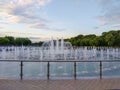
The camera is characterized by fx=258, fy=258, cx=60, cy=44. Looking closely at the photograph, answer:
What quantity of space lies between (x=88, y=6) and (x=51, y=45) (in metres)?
12.5

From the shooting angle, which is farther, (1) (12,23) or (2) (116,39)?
(2) (116,39)

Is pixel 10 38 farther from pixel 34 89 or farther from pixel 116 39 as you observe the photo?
pixel 34 89

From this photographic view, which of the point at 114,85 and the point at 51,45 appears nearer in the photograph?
the point at 114,85

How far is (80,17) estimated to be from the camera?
37938mm

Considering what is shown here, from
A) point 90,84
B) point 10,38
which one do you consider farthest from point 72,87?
point 10,38

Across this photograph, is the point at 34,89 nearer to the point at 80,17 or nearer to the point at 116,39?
the point at 80,17

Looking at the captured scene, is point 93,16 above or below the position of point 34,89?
above

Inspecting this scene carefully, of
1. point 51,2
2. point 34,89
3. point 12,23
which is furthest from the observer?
point 12,23

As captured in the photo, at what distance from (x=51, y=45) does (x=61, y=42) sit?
2.86m

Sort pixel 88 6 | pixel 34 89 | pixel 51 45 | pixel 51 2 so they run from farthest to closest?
pixel 51 45
pixel 88 6
pixel 51 2
pixel 34 89

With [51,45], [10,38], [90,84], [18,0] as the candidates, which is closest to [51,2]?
[18,0]

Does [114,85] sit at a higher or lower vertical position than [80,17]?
lower

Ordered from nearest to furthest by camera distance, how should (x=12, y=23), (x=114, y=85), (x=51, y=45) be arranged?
(x=114, y=85) < (x=12, y=23) < (x=51, y=45)

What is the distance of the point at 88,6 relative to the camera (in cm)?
3155
